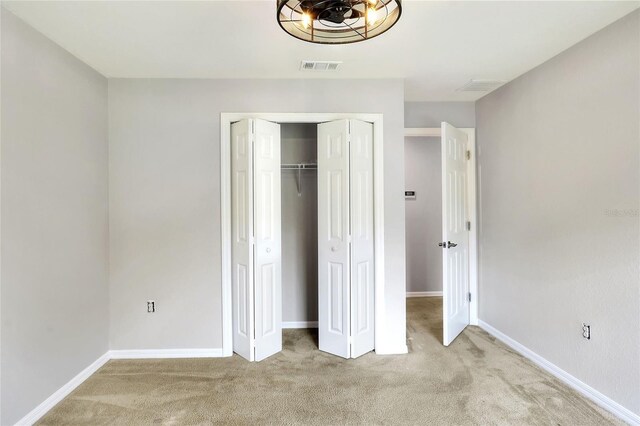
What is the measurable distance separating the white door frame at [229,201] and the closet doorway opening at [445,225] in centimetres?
60

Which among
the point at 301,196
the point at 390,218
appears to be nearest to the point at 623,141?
the point at 390,218

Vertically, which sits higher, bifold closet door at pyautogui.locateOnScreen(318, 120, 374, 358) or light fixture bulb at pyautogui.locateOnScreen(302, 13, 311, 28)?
light fixture bulb at pyautogui.locateOnScreen(302, 13, 311, 28)

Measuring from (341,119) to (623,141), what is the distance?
1912 millimetres

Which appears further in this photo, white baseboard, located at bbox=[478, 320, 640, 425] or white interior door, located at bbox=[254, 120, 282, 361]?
white interior door, located at bbox=[254, 120, 282, 361]

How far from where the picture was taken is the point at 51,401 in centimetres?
217

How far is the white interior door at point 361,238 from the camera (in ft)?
9.13

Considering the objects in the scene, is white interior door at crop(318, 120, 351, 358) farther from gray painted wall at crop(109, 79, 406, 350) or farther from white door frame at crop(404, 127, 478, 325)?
white door frame at crop(404, 127, 478, 325)

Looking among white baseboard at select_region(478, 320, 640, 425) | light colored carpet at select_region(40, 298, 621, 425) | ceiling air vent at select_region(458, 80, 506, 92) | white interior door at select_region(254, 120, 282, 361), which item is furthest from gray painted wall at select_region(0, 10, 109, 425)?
white baseboard at select_region(478, 320, 640, 425)

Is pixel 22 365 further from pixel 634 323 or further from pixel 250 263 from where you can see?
pixel 634 323

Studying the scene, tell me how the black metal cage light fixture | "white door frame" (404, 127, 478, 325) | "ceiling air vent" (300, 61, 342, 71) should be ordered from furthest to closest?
1. "white door frame" (404, 127, 478, 325)
2. "ceiling air vent" (300, 61, 342, 71)
3. the black metal cage light fixture

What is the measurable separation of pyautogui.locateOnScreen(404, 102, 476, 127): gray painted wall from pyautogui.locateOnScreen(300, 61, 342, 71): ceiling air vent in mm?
1239

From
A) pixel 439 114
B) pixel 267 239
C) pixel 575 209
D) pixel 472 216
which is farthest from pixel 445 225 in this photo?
pixel 267 239

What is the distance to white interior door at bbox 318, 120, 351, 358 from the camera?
9.11 ft

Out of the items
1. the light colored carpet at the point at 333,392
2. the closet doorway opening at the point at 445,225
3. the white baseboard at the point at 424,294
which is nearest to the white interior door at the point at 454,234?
the closet doorway opening at the point at 445,225
